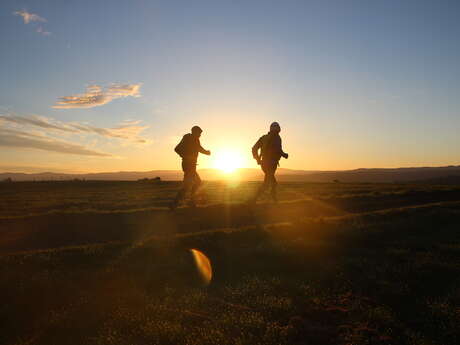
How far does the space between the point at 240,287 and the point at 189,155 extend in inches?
321

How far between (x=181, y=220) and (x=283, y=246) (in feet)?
15.5

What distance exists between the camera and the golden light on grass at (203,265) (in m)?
5.96

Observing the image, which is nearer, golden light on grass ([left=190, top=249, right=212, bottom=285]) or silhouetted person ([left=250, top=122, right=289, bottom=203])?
golden light on grass ([left=190, top=249, right=212, bottom=285])

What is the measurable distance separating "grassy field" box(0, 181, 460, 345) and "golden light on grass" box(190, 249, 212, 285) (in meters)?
0.15

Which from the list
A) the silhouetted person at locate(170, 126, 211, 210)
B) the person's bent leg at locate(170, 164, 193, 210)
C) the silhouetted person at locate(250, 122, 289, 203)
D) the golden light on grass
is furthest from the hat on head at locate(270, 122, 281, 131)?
the golden light on grass

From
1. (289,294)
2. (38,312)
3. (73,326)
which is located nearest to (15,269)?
(38,312)

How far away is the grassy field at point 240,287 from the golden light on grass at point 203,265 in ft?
0.48

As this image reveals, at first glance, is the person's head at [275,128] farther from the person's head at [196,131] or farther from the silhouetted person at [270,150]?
the person's head at [196,131]

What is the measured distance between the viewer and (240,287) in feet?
18.0

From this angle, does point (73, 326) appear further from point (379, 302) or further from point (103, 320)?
point (379, 302)

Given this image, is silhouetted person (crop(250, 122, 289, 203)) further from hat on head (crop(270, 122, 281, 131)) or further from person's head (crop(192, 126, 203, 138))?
person's head (crop(192, 126, 203, 138))

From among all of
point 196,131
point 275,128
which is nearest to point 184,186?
point 196,131

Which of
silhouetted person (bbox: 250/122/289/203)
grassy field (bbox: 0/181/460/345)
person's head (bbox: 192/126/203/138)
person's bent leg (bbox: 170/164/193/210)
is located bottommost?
grassy field (bbox: 0/181/460/345)

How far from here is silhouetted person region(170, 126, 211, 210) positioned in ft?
42.6
